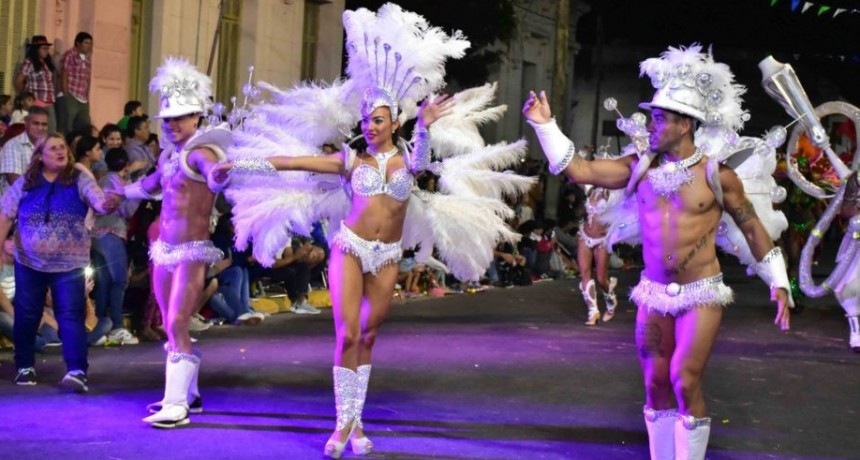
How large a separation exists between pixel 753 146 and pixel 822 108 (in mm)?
5453

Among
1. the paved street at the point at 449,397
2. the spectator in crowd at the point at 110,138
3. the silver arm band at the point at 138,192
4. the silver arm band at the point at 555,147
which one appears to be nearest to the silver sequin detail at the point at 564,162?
the silver arm band at the point at 555,147

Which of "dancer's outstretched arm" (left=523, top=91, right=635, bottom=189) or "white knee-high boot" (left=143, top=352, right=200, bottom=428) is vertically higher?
"dancer's outstretched arm" (left=523, top=91, right=635, bottom=189)

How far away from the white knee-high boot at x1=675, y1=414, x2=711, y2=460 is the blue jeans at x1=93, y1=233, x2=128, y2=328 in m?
6.72

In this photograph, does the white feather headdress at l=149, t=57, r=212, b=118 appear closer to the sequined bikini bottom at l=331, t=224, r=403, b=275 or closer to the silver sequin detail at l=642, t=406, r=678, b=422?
the sequined bikini bottom at l=331, t=224, r=403, b=275

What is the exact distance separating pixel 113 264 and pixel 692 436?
685 centimetres

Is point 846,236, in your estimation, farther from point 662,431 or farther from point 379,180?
point 379,180

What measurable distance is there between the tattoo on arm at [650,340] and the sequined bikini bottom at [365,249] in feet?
5.59

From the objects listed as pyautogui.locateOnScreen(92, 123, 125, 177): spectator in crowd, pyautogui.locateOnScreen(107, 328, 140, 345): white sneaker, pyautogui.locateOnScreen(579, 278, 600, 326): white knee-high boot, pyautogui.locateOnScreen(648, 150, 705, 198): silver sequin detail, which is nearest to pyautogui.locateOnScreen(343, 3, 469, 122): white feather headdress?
pyautogui.locateOnScreen(648, 150, 705, 198): silver sequin detail

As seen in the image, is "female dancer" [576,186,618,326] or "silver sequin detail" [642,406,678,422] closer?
"silver sequin detail" [642,406,678,422]

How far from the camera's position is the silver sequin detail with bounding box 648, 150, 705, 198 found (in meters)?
7.29

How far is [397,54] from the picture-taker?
27.8 ft

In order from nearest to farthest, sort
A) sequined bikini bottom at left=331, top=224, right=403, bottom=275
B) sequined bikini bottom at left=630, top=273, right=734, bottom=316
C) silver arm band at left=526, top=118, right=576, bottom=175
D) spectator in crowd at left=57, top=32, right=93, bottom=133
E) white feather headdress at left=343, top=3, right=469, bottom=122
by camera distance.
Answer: silver arm band at left=526, top=118, right=576, bottom=175
sequined bikini bottom at left=630, top=273, right=734, bottom=316
sequined bikini bottom at left=331, top=224, right=403, bottom=275
white feather headdress at left=343, top=3, right=469, bottom=122
spectator in crowd at left=57, top=32, right=93, bottom=133

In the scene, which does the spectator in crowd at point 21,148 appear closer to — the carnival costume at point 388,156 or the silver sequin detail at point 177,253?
the carnival costume at point 388,156

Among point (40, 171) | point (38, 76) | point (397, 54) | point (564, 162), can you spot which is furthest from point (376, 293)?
point (38, 76)
